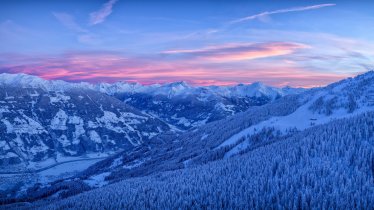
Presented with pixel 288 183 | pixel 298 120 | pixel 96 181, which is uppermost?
pixel 298 120

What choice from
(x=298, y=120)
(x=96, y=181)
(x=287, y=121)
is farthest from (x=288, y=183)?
(x=96, y=181)

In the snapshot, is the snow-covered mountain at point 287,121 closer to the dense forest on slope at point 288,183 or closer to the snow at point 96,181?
the snow at point 96,181

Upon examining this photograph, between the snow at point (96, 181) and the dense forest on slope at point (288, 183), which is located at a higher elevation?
the dense forest on slope at point (288, 183)

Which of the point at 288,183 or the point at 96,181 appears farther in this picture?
the point at 96,181

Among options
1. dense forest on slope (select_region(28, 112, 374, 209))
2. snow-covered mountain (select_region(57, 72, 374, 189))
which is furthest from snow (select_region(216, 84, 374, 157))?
dense forest on slope (select_region(28, 112, 374, 209))

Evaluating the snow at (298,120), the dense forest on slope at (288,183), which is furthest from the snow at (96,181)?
the dense forest on slope at (288,183)

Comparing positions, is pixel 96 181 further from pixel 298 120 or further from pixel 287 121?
pixel 298 120

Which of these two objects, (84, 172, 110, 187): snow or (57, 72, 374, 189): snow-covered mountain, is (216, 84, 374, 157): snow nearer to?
(57, 72, 374, 189): snow-covered mountain

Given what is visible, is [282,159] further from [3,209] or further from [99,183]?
[99,183]

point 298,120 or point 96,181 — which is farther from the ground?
point 298,120

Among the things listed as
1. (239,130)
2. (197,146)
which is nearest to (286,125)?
(239,130)

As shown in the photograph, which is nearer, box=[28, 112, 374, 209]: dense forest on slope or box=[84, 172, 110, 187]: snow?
box=[28, 112, 374, 209]: dense forest on slope
